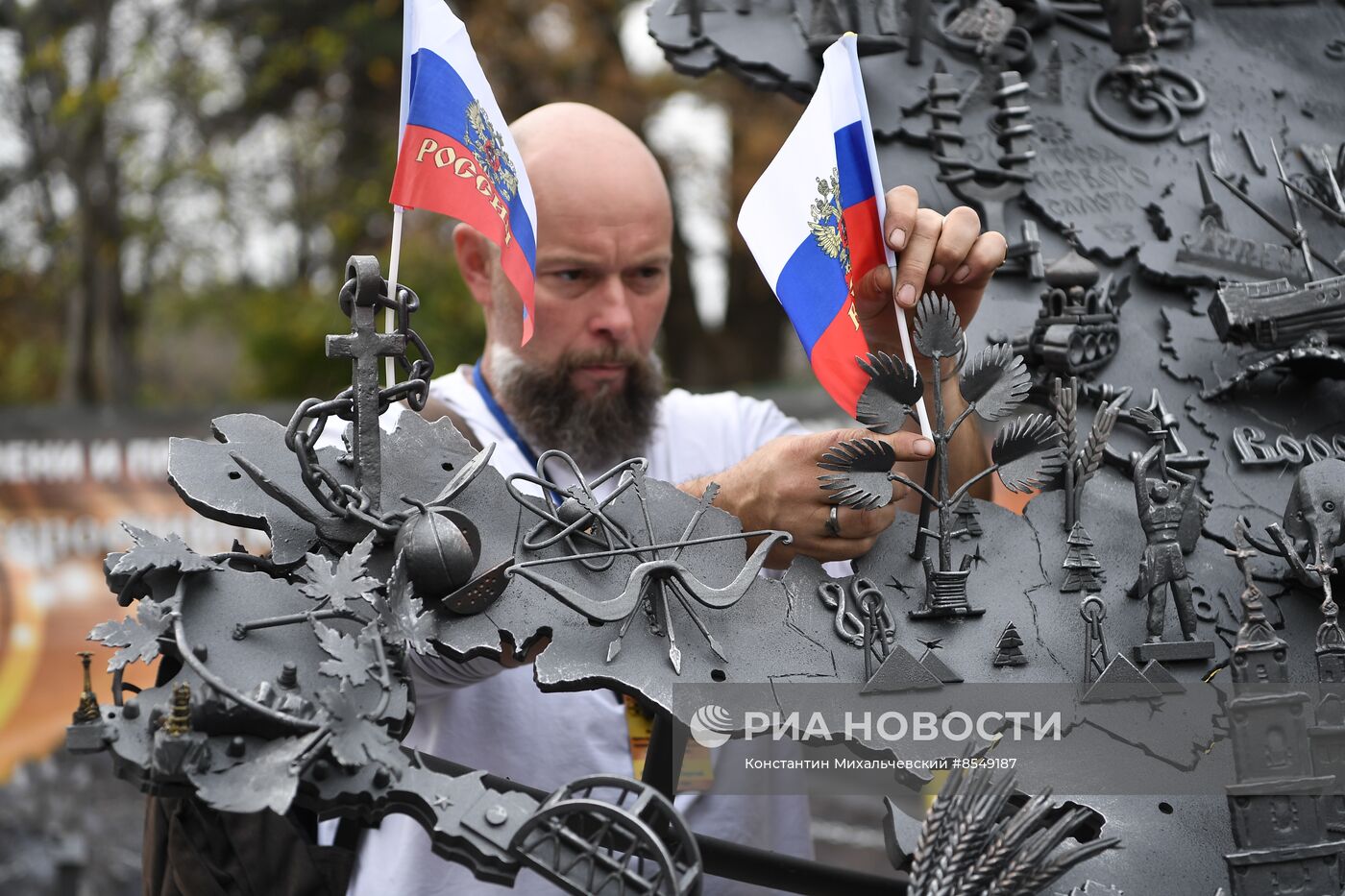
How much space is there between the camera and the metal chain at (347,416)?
2.05 m

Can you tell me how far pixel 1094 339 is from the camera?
8.71 feet

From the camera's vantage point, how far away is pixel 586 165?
124 inches

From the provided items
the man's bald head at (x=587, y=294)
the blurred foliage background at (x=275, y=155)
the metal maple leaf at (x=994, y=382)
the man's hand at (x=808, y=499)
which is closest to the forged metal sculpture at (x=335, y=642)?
the man's hand at (x=808, y=499)

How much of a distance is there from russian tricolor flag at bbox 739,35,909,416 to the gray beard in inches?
41.0

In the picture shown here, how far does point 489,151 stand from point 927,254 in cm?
77

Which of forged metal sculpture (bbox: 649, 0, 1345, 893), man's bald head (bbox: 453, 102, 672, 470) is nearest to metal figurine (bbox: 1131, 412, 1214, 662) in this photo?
forged metal sculpture (bbox: 649, 0, 1345, 893)

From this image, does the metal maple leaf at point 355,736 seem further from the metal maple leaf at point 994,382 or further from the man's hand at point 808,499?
the metal maple leaf at point 994,382

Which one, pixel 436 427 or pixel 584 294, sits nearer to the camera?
pixel 436 427

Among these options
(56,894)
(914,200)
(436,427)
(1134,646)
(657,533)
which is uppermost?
(914,200)

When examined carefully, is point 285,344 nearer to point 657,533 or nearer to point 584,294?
point 584,294

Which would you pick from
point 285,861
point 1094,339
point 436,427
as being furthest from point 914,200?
point 285,861

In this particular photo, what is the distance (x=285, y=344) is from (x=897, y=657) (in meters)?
10.8

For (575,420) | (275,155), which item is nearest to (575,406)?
(575,420)

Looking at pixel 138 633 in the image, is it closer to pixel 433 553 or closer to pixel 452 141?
pixel 433 553
